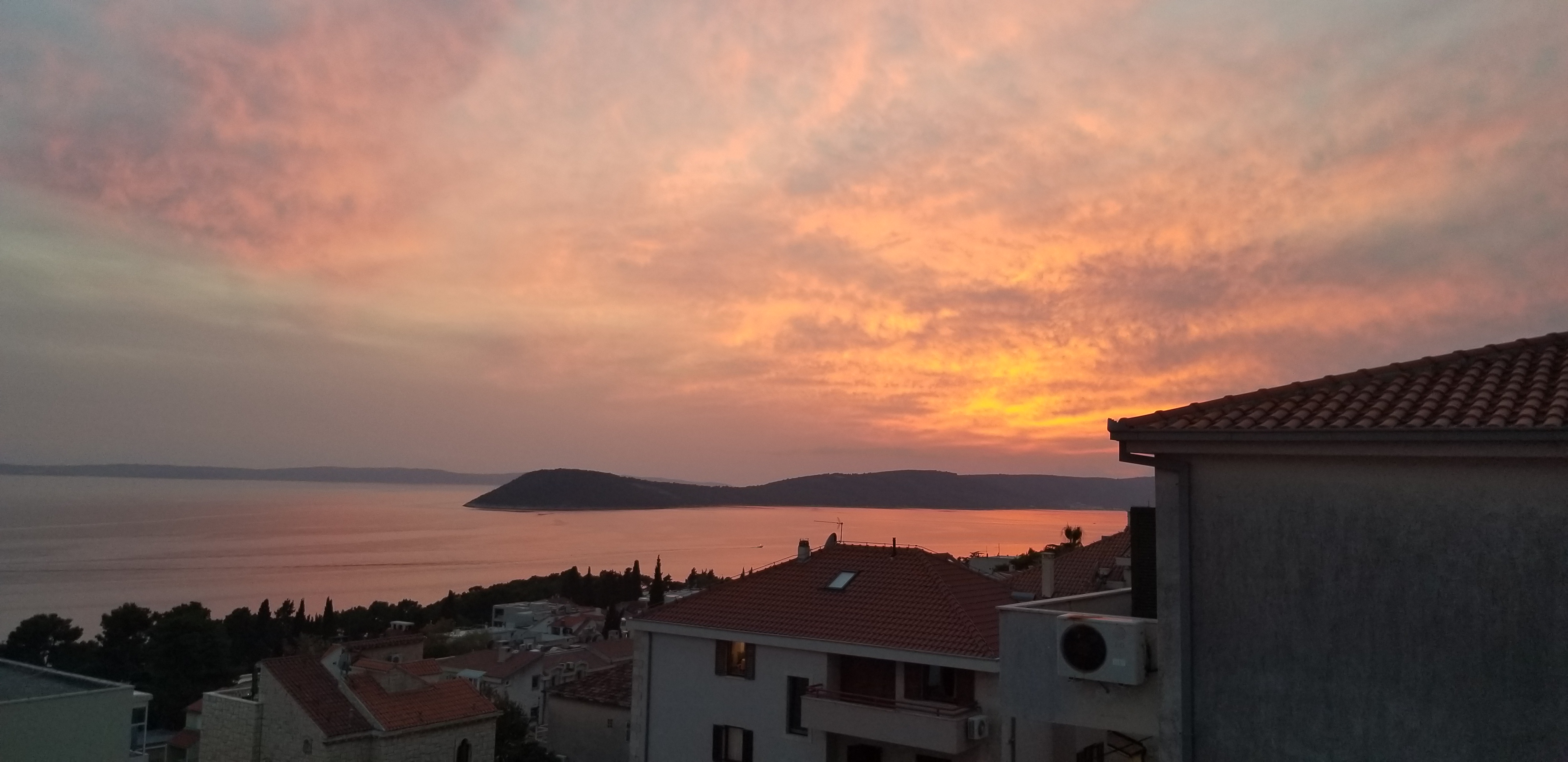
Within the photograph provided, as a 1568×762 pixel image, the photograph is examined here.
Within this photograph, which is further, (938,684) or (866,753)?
(866,753)

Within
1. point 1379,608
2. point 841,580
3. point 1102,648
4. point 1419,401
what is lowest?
point 841,580

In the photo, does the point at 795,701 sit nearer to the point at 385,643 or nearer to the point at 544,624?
the point at 385,643

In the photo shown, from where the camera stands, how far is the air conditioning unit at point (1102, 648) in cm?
636

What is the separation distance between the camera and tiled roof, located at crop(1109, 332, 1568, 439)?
5.30 metres

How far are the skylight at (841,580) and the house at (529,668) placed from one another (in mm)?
24384

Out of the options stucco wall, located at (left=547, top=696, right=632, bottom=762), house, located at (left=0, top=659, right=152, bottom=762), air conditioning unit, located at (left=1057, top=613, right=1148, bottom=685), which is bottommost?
stucco wall, located at (left=547, top=696, right=632, bottom=762)

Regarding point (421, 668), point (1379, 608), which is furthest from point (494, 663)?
point (1379, 608)

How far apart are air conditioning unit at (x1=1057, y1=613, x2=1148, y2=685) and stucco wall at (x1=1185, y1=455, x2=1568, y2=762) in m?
0.34

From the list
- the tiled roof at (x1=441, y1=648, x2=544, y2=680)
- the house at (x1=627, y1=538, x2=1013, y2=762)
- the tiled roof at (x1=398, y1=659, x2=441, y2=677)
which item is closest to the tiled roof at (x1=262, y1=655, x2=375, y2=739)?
the tiled roof at (x1=398, y1=659, x2=441, y2=677)

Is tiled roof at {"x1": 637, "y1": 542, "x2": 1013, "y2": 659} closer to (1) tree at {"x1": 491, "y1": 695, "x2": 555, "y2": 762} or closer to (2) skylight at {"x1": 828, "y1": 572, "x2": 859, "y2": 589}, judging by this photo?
(2) skylight at {"x1": 828, "y1": 572, "x2": 859, "y2": 589}

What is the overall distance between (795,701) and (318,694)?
12.8 metres

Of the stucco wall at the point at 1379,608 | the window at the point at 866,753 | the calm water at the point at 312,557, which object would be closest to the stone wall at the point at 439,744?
the window at the point at 866,753

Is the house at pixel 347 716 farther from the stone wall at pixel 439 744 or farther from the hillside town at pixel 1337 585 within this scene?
the hillside town at pixel 1337 585

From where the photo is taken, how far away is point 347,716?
2341 cm
